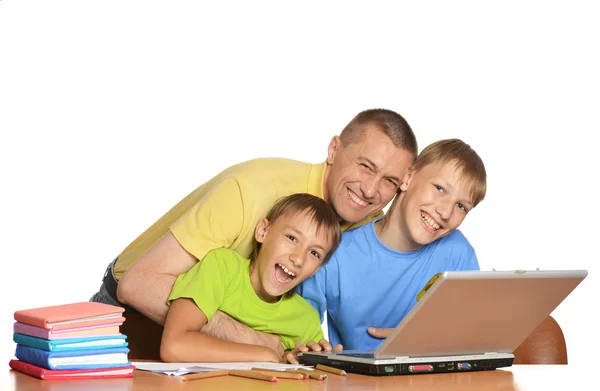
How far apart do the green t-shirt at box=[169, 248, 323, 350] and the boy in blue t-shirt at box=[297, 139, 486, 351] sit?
0.21 metres

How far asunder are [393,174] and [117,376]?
4.13 ft

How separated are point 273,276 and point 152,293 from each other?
1.14 feet

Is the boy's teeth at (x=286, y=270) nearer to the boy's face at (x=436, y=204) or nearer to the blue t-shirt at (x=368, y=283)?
the blue t-shirt at (x=368, y=283)

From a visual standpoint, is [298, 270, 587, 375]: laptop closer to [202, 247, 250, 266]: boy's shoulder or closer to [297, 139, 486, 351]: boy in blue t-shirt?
[202, 247, 250, 266]: boy's shoulder

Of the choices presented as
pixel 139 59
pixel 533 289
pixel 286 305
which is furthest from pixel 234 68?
pixel 533 289

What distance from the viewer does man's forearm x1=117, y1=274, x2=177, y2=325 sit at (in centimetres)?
248

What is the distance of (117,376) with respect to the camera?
1.87 metres

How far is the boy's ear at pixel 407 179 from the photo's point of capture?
290 centimetres

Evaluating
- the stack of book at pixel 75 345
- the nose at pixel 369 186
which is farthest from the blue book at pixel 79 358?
the nose at pixel 369 186

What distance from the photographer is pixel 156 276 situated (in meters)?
2.51

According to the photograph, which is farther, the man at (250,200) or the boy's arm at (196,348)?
the man at (250,200)

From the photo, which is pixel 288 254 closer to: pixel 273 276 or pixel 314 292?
pixel 273 276

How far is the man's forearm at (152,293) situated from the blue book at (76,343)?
0.56 metres

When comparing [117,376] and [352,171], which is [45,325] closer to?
[117,376]
